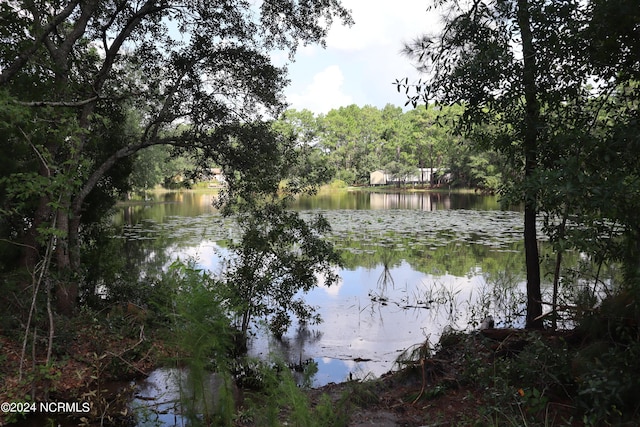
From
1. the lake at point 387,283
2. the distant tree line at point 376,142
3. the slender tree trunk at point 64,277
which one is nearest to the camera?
the slender tree trunk at point 64,277

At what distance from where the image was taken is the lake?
25.0ft

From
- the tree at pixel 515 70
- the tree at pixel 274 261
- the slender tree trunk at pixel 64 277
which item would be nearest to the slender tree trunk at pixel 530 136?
the tree at pixel 515 70

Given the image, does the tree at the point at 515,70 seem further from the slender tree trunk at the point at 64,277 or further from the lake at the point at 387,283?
the slender tree trunk at the point at 64,277

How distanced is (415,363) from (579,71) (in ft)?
12.4

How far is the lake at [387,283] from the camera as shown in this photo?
763cm

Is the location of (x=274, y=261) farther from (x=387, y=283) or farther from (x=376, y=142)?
(x=376, y=142)

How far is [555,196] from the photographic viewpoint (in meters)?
3.19

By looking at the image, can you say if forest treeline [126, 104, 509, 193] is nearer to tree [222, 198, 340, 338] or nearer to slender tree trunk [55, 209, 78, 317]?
tree [222, 198, 340, 338]

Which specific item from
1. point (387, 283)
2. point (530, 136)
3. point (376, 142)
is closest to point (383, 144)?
point (376, 142)

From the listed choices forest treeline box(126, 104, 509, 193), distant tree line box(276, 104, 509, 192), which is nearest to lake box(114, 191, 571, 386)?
forest treeline box(126, 104, 509, 193)

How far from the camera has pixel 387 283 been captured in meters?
11.5

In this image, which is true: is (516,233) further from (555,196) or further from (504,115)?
(555,196)

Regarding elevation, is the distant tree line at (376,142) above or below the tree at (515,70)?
above

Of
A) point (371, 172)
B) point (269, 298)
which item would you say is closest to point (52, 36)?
point (269, 298)
